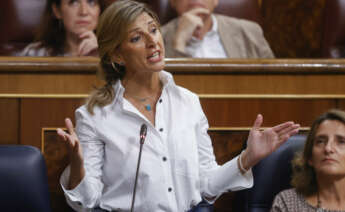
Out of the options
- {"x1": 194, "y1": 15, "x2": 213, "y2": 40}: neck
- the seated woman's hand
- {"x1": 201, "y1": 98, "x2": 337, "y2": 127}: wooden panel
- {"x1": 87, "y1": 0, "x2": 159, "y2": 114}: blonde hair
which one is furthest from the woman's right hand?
{"x1": 194, "y1": 15, "x2": 213, "y2": 40}: neck

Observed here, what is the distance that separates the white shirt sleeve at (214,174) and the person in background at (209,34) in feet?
1.59

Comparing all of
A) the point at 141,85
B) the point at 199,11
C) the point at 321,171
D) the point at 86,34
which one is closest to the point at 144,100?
the point at 141,85

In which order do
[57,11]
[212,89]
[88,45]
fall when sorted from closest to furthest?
[212,89] < [88,45] < [57,11]

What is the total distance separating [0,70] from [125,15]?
12.3 inches

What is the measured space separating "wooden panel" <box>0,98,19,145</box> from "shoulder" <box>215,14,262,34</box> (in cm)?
65

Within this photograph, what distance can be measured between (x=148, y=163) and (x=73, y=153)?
15 cm

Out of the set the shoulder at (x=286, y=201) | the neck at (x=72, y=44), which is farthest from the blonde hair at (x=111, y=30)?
the neck at (x=72, y=44)

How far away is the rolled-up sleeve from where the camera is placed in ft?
2.73

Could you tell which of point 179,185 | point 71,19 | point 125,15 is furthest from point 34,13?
point 179,185

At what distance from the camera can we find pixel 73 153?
30.6 inches

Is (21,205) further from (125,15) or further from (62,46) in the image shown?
(62,46)

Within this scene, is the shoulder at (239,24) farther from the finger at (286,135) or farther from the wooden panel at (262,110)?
the finger at (286,135)

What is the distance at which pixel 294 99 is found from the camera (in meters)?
1.11

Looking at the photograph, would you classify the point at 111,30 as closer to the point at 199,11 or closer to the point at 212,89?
the point at 212,89
